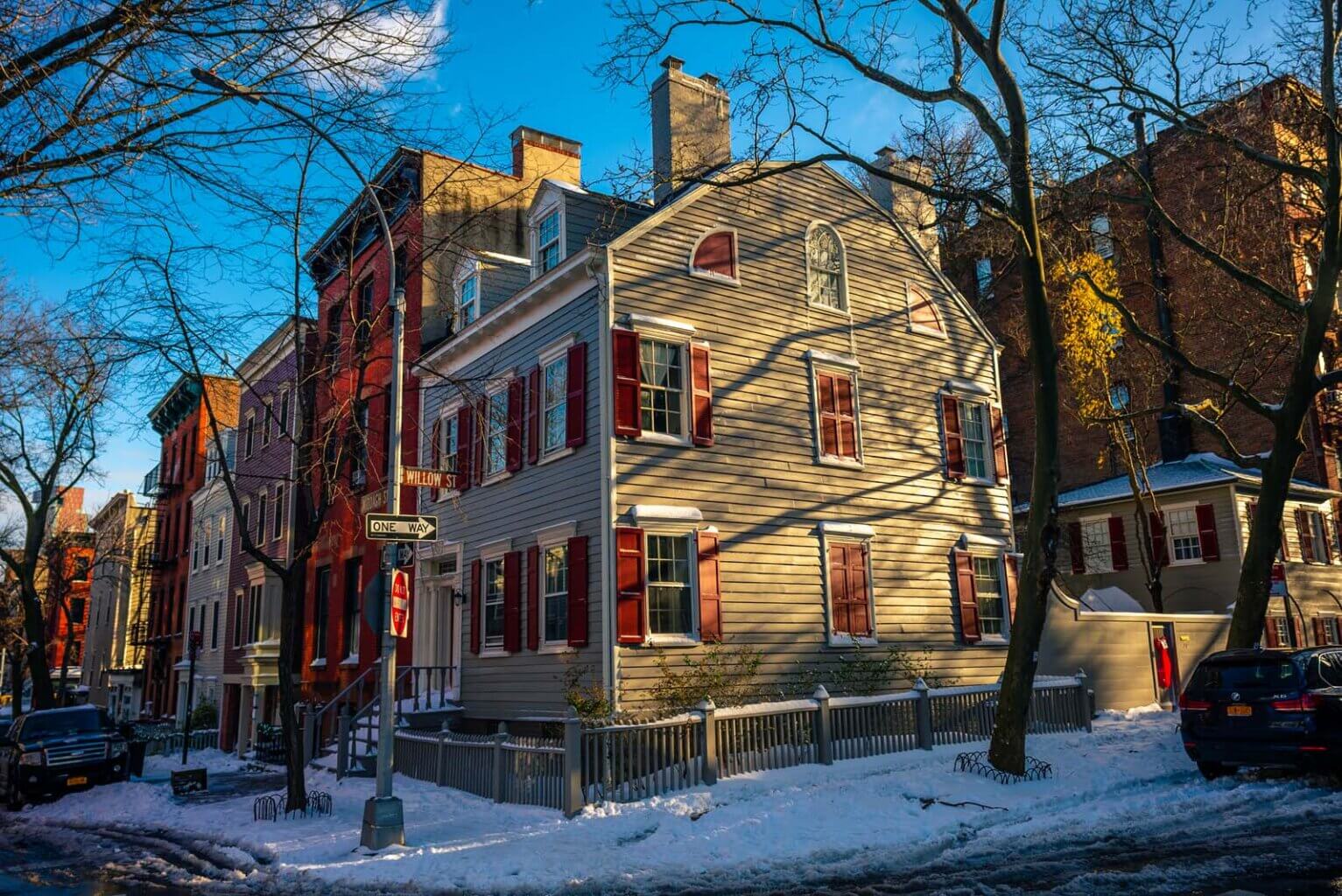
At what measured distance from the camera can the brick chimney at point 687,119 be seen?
21.2 m

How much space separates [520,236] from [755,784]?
16.4 meters

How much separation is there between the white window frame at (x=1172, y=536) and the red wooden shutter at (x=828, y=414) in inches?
686

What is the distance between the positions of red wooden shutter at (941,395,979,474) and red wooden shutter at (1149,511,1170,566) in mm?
11114

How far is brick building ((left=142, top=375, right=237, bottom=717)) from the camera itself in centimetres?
4184

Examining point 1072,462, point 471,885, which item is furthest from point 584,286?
point 1072,462

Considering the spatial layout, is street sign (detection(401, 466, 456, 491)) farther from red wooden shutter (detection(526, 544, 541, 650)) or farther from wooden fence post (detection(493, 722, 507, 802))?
red wooden shutter (detection(526, 544, 541, 650))

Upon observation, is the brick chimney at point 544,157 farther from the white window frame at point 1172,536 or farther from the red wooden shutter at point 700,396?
the white window frame at point 1172,536

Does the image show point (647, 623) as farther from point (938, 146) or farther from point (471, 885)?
point (938, 146)

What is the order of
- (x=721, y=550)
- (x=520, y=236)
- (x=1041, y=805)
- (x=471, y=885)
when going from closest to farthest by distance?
(x=471, y=885) → (x=1041, y=805) → (x=721, y=550) → (x=520, y=236)

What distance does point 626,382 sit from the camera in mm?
17047

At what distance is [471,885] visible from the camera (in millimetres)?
9609

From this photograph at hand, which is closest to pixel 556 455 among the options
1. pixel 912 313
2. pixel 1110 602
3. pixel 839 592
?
pixel 839 592

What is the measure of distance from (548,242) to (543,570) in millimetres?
6924

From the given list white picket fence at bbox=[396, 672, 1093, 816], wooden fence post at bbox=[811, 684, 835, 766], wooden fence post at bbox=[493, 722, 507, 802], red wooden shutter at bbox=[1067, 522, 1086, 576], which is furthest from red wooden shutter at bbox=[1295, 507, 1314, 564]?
wooden fence post at bbox=[493, 722, 507, 802]
